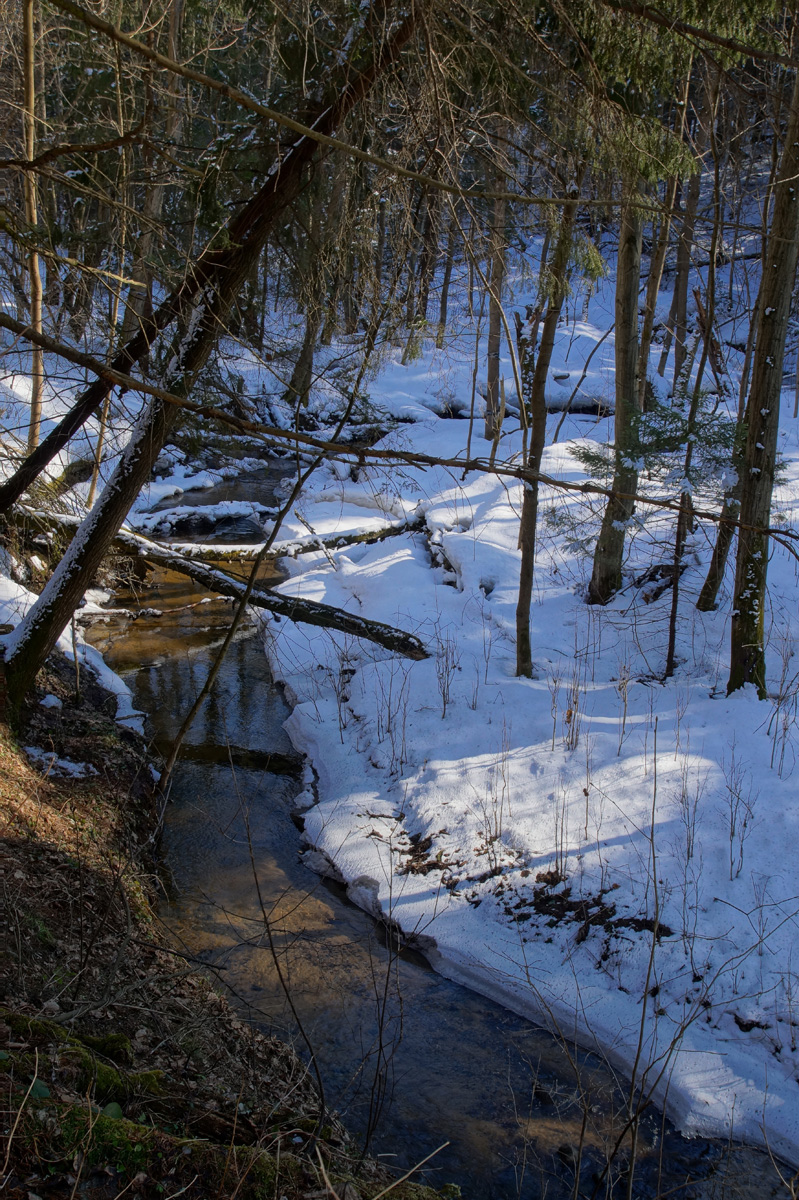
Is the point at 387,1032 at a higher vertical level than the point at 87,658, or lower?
lower

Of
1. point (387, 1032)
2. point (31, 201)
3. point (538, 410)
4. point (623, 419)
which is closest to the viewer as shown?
point (31, 201)

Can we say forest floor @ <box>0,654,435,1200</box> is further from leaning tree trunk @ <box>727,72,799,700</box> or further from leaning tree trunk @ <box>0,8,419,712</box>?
leaning tree trunk @ <box>727,72,799,700</box>

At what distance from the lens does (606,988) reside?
4.45m

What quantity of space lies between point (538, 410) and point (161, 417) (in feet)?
11.4

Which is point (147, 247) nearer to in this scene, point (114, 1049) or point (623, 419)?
point (623, 419)

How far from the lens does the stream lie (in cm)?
345

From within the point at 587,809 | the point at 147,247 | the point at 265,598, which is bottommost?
the point at 587,809

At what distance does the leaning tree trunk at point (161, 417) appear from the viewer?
4727mm

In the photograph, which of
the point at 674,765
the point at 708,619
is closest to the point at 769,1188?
the point at 674,765

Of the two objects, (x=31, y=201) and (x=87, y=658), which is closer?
(x=31, y=201)

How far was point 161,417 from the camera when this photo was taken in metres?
4.91

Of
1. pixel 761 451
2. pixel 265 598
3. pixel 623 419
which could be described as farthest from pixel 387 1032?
pixel 623 419

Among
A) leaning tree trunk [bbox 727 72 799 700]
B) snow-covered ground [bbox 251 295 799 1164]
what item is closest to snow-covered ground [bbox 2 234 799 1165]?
snow-covered ground [bbox 251 295 799 1164]

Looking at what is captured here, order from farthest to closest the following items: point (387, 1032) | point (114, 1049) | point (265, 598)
Answer: point (265, 598) → point (387, 1032) → point (114, 1049)
